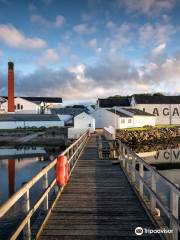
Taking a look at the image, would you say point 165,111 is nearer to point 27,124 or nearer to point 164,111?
point 164,111

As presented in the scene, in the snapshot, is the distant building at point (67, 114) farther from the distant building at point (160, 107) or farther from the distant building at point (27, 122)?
the distant building at point (160, 107)

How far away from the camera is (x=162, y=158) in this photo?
127 feet

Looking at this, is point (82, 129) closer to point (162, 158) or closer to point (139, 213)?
point (162, 158)

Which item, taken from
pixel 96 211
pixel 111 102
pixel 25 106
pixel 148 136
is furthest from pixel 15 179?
pixel 25 106

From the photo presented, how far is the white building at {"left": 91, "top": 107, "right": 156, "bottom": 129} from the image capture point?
63531 mm

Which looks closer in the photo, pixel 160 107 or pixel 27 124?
pixel 27 124

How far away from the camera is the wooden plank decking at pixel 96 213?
670 centimetres

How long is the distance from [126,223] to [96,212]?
45.5 inches

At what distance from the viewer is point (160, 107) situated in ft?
272

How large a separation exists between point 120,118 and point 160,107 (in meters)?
23.6

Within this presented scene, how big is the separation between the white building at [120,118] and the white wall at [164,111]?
10.1 metres

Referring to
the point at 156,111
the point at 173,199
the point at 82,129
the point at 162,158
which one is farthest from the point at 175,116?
the point at 173,199

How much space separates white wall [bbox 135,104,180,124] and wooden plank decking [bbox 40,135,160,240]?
71070 millimetres

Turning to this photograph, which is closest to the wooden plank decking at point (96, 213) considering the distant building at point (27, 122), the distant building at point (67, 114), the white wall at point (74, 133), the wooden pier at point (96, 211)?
the wooden pier at point (96, 211)
